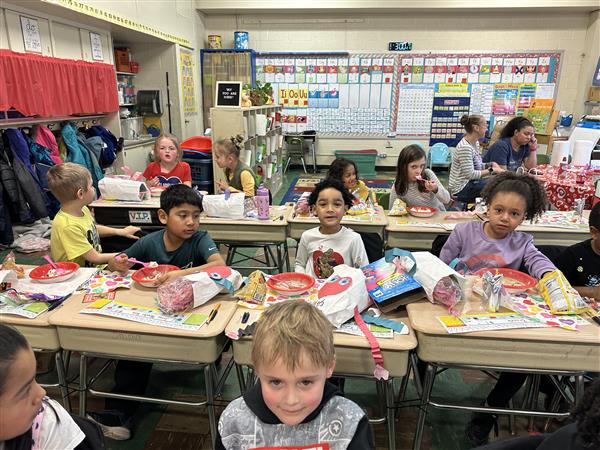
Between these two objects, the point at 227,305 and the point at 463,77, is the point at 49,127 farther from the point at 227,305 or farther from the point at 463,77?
the point at 463,77

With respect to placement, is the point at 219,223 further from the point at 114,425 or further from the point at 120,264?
the point at 114,425

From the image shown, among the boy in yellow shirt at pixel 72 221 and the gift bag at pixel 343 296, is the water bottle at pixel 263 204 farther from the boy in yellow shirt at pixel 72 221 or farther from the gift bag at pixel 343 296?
the gift bag at pixel 343 296

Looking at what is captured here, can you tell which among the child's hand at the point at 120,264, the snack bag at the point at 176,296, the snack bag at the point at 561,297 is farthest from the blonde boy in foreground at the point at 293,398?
the child's hand at the point at 120,264

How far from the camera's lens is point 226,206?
109 inches

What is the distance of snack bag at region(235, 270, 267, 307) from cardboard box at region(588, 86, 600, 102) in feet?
26.6

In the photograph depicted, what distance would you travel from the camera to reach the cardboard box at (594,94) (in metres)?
7.20

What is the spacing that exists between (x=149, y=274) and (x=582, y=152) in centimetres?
436

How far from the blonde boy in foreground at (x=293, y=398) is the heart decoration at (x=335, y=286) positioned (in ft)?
1.26

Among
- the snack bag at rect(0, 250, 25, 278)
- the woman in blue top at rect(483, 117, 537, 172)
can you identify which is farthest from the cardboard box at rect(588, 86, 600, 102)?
the snack bag at rect(0, 250, 25, 278)

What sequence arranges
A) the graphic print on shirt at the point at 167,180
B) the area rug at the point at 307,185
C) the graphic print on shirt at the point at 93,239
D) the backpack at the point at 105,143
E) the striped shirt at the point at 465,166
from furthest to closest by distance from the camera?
1. the area rug at the point at 307,185
2. the backpack at the point at 105,143
3. the striped shirt at the point at 465,166
4. the graphic print on shirt at the point at 167,180
5. the graphic print on shirt at the point at 93,239

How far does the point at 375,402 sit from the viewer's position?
6.66ft

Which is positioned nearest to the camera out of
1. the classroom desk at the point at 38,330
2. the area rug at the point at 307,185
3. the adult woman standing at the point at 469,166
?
the classroom desk at the point at 38,330

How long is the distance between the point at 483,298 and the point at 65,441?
142cm

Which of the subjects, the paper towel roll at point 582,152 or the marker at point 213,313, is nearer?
the marker at point 213,313
